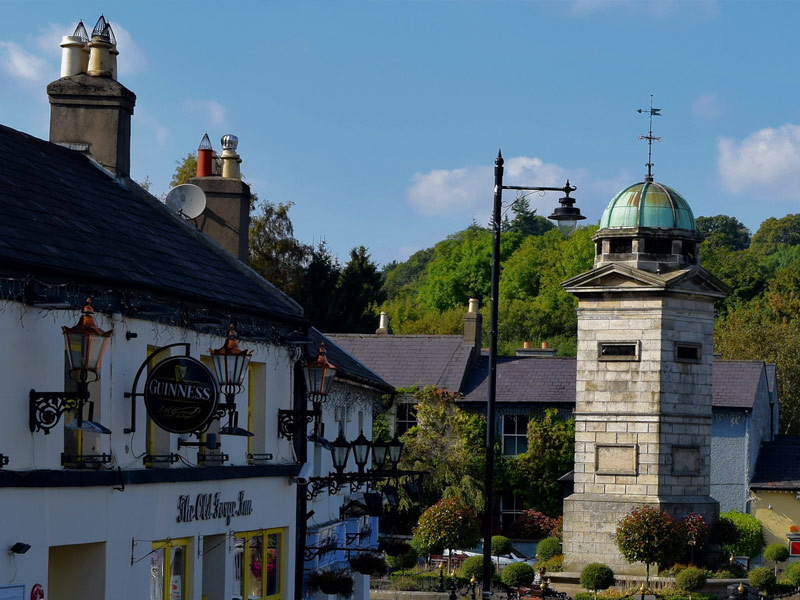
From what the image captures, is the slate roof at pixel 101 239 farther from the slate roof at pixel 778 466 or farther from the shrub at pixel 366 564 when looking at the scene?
the slate roof at pixel 778 466

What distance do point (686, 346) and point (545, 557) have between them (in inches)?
326

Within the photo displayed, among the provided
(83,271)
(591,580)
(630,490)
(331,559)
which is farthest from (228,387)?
(630,490)

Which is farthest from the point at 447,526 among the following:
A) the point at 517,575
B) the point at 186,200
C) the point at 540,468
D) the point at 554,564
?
the point at 186,200

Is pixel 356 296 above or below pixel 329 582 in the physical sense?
above

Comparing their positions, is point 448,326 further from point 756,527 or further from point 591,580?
point 591,580

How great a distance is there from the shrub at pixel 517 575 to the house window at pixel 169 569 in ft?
74.5

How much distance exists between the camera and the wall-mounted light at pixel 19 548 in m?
15.2

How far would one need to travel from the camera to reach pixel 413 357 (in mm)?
63750

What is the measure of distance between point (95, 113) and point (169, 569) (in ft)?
26.3

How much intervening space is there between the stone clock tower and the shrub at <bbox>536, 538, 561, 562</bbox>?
154cm

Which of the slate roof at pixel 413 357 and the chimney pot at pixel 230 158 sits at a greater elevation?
the chimney pot at pixel 230 158

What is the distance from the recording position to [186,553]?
19875mm

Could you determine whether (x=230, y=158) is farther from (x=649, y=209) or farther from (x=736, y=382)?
(x=736, y=382)

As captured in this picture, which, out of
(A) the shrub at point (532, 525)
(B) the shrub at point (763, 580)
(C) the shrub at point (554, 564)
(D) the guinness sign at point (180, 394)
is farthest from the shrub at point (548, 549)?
(D) the guinness sign at point (180, 394)
